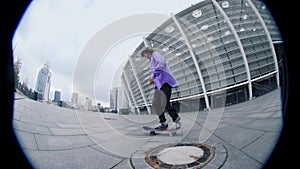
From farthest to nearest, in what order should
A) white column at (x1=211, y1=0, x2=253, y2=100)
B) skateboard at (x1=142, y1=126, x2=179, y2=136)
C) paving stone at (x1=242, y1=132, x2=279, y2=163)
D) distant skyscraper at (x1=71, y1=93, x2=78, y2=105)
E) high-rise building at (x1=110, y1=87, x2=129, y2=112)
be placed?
skateboard at (x1=142, y1=126, x2=179, y2=136)
high-rise building at (x1=110, y1=87, x2=129, y2=112)
distant skyscraper at (x1=71, y1=93, x2=78, y2=105)
white column at (x1=211, y1=0, x2=253, y2=100)
paving stone at (x1=242, y1=132, x2=279, y2=163)

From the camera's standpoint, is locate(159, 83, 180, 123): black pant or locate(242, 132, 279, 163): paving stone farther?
locate(159, 83, 180, 123): black pant

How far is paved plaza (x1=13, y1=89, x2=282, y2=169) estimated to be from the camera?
56 cm

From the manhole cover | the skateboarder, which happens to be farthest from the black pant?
the manhole cover

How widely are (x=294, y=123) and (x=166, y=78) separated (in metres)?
0.67

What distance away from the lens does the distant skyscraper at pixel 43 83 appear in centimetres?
67

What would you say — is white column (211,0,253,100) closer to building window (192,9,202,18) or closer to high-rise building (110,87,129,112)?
building window (192,9,202,18)

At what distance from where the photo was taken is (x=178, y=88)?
3.07 feet

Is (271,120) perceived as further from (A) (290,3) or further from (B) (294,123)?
(A) (290,3)

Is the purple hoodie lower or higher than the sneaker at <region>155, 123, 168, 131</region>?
higher

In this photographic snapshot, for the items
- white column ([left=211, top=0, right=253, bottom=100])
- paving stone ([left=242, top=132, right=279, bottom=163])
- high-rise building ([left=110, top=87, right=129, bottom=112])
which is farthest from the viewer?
high-rise building ([left=110, top=87, right=129, bottom=112])

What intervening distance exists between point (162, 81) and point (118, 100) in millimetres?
341

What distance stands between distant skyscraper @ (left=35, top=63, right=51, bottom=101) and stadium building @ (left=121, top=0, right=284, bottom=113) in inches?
19.2

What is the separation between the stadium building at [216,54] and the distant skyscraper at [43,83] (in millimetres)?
487

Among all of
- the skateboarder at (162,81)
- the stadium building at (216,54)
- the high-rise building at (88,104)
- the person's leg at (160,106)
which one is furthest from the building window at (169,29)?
the high-rise building at (88,104)
